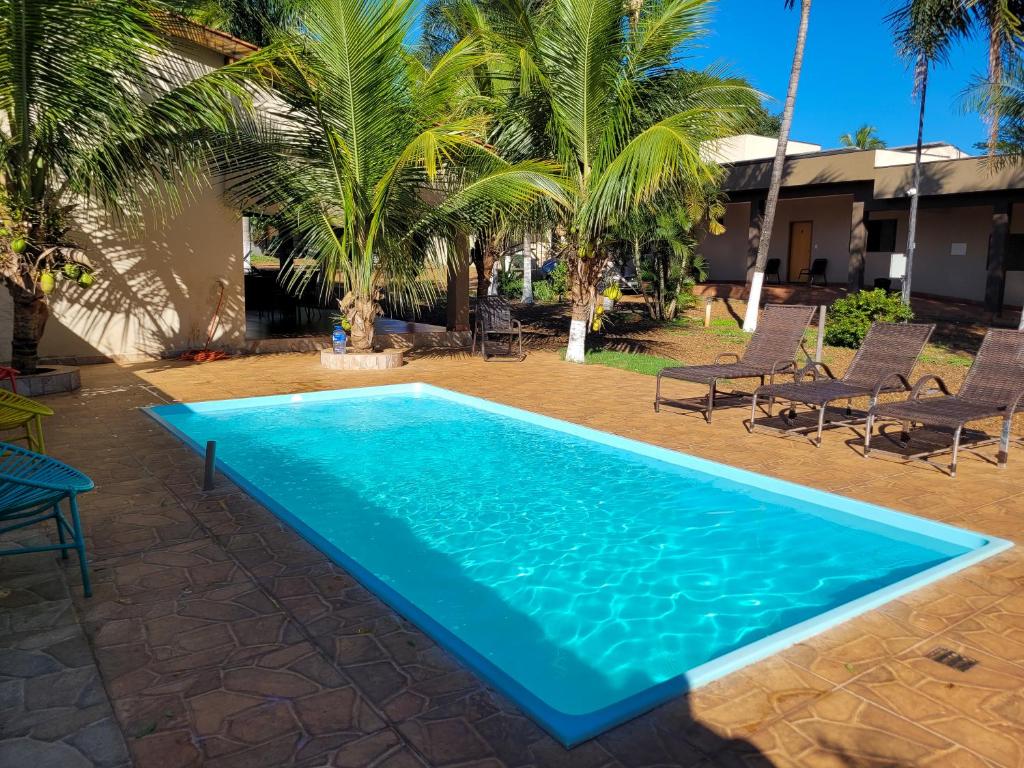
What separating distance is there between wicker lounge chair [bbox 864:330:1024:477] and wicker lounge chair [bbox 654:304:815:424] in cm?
146

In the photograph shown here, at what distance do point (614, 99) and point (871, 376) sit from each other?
596 cm

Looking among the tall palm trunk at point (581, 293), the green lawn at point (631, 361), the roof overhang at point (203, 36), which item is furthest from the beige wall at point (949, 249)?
the roof overhang at point (203, 36)

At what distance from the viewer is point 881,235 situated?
23656mm

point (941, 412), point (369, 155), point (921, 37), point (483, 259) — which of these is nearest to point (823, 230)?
point (921, 37)

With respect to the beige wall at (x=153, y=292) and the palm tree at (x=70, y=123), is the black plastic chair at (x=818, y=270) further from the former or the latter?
the palm tree at (x=70, y=123)

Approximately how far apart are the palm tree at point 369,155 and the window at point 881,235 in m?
16.8

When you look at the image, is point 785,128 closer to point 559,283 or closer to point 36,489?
point 559,283

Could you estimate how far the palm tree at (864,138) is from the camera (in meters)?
41.3

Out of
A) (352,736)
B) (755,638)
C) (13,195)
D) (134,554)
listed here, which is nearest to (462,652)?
(352,736)

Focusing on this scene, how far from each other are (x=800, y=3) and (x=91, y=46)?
1408 centimetres

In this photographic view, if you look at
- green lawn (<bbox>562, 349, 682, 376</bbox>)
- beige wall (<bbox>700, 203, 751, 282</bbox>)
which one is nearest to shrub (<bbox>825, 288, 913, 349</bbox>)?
green lawn (<bbox>562, 349, 682, 376</bbox>)

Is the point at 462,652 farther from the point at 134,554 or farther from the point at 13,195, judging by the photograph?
the point at 13,195

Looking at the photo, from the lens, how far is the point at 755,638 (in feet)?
11.8

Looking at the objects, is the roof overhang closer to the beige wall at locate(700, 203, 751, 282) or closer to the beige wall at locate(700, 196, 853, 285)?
the beige wall at locate(700, 203, 751, 282)
